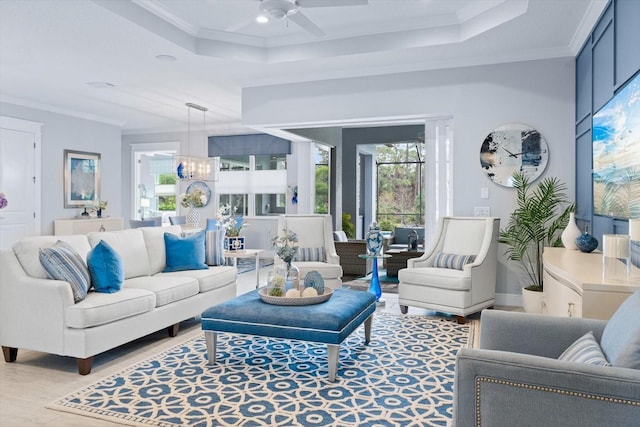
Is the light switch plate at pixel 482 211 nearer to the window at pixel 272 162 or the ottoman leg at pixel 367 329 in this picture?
the ottoman leg at pixel 367 329

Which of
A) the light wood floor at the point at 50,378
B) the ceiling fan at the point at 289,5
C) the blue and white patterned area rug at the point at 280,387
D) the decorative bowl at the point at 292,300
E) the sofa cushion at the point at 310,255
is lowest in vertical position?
the light wood floor at the point at 50,378

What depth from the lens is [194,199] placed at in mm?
9633

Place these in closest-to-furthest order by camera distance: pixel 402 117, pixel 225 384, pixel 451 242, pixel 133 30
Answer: pixel 225 384, pixel 133 30, pixel 451 242, pixel 402 117

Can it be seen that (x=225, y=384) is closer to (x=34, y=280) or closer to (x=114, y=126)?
(x=34, y=280)

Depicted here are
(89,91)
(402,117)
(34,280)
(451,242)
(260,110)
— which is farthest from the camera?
(89,91)

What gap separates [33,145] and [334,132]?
17.5 feet

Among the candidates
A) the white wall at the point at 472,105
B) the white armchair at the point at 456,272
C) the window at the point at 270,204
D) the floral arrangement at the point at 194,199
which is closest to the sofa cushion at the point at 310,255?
the white armchair at the point at 456,272

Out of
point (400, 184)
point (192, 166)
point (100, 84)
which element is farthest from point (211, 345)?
point (400, 184)

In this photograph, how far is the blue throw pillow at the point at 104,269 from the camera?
3547 mm

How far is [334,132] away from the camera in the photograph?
958cm

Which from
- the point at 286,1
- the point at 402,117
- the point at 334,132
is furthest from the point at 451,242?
the point at 334,132

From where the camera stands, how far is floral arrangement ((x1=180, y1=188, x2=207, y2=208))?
9.59 m

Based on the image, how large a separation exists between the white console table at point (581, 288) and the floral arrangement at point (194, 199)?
7.59 m

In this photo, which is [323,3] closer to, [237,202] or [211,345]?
[211,345]
